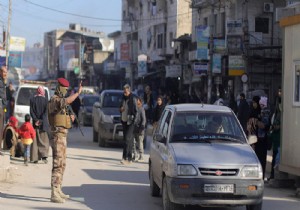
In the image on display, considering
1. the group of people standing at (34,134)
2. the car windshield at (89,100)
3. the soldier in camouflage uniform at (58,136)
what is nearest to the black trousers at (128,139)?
the group of people standing at (34,134)

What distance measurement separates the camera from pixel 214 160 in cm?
987

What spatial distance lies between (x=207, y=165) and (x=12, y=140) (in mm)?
8173

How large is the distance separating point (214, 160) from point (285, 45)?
16.0ft

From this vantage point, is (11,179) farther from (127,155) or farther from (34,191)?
(127,155)

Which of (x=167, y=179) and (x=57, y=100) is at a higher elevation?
(x=57, y=100)

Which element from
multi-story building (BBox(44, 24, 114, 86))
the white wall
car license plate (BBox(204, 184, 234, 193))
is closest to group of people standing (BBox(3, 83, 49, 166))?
the white wall

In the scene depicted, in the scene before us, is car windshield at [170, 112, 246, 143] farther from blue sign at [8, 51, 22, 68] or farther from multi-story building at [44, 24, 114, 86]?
multi-story building at [44, 24, 114, 86]

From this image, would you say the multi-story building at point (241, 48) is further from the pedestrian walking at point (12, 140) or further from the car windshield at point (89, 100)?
the pedestrian walking at point (12, 140)

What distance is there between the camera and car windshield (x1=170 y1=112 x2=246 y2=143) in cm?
1089

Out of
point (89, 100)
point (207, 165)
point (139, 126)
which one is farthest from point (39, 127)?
point (89, 100)

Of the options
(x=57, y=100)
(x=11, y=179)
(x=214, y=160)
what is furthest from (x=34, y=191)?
(x=214, y=160)

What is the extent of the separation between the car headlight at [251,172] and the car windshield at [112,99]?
45.9 feet

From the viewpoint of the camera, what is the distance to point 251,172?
9945 millimetres

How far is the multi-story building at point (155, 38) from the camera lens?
51.9 metres
